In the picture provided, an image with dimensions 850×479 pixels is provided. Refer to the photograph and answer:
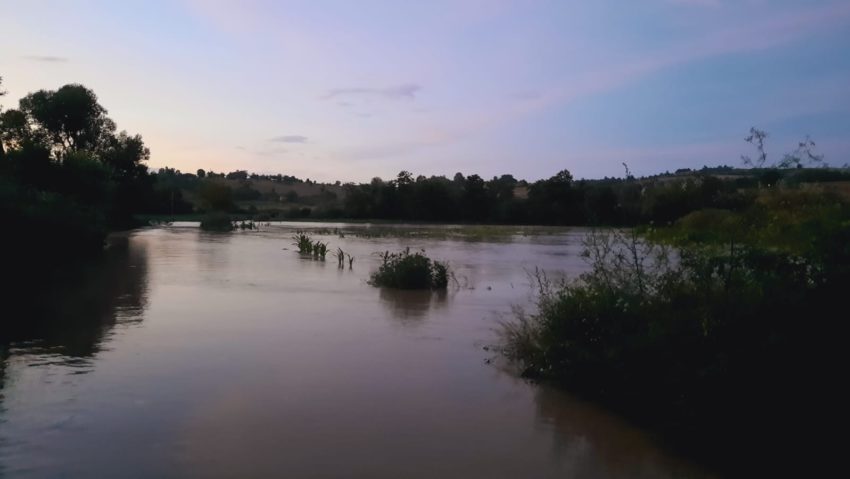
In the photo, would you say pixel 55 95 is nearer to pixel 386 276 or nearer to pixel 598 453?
pixel 386 276

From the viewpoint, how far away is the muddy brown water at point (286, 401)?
6.72m

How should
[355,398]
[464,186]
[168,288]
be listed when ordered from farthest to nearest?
[464,186], [168,288], [355,398]

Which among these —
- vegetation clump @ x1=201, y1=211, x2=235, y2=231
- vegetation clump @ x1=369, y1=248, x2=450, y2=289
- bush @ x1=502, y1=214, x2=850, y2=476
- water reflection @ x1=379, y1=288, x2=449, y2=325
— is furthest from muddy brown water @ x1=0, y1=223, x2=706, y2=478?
vegetation clump @ x1=201, y1=211, x2=235, y2=231

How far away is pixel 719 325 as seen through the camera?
7031 millimetres

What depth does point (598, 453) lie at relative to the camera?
7266mm

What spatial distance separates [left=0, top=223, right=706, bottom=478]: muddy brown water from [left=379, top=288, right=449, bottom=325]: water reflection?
0.14 metres

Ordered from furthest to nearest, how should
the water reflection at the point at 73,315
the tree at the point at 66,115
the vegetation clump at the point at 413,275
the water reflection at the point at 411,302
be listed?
the tree at the point at 66,115, the vegetation clump at the point at 413,275, the water reflection at the point at 411,302, the water reflection at the point at 73,315

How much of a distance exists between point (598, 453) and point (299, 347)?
5860 mm

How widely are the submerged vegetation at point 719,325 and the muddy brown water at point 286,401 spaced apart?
0.54 metres

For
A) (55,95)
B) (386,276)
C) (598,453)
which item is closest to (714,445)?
(598,453)

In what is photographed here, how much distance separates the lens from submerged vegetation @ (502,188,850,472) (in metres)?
6.49

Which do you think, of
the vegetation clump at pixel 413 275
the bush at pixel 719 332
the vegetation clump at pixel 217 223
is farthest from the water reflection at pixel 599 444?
the vegetation clump at pixel 217 223

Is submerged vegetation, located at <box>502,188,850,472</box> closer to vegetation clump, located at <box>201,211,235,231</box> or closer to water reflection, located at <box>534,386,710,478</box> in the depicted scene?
water reflection, located at <box>534,386,710,478</box>

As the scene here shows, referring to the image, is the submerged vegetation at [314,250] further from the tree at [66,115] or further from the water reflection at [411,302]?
the tree at [66,115]
